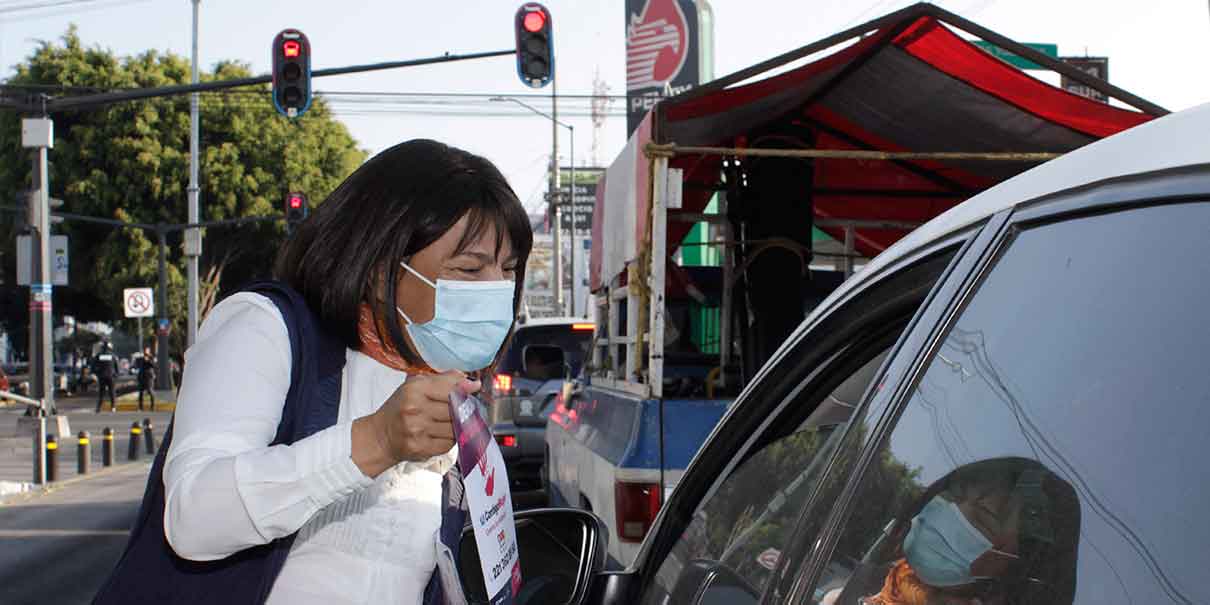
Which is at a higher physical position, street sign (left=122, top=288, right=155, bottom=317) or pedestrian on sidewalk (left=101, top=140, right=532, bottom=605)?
pedestrian on sidewalk (left=101, top=140, right=532, bottom=605)

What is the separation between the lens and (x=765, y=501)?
1896 mm

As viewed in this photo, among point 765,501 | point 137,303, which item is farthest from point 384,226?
point 137,303

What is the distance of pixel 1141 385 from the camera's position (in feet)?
3.37

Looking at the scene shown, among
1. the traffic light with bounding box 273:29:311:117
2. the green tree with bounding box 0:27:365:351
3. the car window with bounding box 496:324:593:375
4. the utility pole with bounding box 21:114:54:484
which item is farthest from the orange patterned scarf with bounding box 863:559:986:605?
the green tree with bounding box 0:27:365:351

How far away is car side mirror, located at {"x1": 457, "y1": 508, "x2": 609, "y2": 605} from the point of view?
7.34 ft

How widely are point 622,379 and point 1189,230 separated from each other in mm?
5695

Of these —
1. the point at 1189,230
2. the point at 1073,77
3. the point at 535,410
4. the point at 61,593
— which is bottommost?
the point at 61,593

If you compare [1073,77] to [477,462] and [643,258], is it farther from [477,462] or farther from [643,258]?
[477,462]

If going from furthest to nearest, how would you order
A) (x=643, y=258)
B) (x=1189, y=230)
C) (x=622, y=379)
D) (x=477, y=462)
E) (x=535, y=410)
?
(x=535, y=410)
(x=622, y=379)
(x=643, y=258)
(x=477, y=462)
(x=1189, y=230)

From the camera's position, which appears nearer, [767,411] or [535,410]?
[767,411]

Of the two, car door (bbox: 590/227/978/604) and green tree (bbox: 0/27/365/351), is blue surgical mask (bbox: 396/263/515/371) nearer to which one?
car door (bbox: 590/227/978/604)

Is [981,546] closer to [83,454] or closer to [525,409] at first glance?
[525,409]

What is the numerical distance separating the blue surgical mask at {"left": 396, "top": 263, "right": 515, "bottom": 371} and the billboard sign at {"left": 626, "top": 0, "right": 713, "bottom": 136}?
1567 inches

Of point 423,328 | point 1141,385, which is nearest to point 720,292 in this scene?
point 423,328
